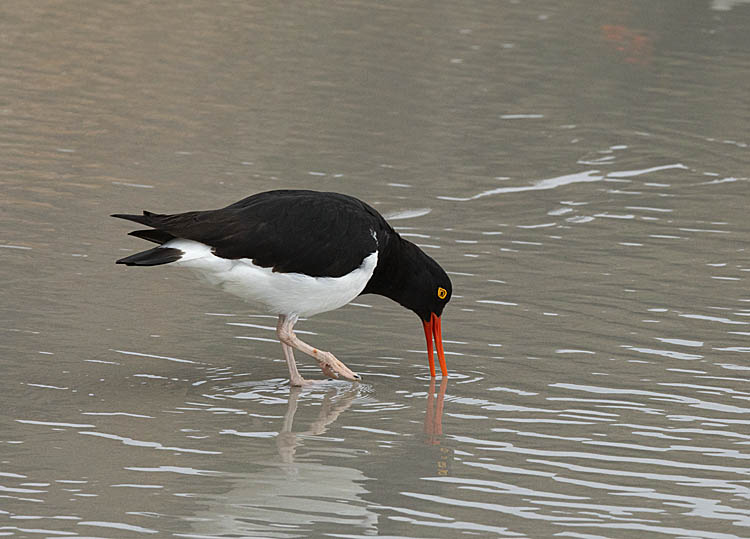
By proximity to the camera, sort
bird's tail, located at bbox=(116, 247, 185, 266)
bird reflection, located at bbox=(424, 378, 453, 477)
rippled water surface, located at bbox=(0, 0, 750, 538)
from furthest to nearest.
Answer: bird's tail, located at bbox=(116, 247, 185, 266) → bird reflection, located at bbox=(424, 378, 453, 477) → rippled water surface, located at bbox=(0, 0, 750, 538)

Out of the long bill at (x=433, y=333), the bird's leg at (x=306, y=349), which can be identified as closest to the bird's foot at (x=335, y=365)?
the bird's leg at (x=306, y=349)

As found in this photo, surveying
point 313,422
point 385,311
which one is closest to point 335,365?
point 313,422

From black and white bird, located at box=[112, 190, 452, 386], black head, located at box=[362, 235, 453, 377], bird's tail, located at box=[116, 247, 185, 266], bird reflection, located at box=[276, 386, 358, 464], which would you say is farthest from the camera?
black head, located at box=[362, 235, 453, 377]

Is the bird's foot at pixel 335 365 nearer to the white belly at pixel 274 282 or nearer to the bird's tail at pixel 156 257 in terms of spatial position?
the white belly at pixel 274 282

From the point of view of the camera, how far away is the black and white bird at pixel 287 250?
770cm

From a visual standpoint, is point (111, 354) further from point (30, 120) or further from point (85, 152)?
point (30, 120)

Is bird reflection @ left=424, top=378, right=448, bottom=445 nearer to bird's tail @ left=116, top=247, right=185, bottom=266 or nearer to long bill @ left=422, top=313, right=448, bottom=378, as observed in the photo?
long bill @ left=422, top=313, right=448, bottom=378

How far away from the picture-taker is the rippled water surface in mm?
6516

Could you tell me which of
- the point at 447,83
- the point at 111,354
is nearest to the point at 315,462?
the point at 111,354

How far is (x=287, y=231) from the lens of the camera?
7918 millimetres

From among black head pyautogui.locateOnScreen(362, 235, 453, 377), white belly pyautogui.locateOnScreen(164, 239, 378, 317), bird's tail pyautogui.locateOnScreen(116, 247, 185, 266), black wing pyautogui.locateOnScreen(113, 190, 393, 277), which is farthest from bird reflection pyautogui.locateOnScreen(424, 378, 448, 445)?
bird's tail pyautogui.locateOnScreen(116, 247, 185, 266)

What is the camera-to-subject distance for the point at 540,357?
8.91 m

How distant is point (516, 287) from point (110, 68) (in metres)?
9.39

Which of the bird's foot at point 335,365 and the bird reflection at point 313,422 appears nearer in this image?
the bird reflection at point 313,422
